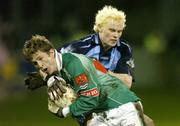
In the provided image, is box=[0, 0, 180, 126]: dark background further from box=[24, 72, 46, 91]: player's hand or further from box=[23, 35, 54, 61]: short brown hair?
box=[23, 35, 54, 61]: short brown hair

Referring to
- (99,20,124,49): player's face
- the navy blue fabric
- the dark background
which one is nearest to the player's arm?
the navy blue fabric

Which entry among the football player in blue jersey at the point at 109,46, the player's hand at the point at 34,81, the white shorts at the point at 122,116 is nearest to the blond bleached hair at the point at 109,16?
the football player in blue jersey at the point at 109,46

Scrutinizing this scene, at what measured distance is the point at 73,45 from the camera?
10.9 m

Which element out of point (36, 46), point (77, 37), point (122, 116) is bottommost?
point (77, 37)

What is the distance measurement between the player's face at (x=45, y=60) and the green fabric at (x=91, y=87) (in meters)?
0.13

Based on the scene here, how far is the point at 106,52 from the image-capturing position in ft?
36.3

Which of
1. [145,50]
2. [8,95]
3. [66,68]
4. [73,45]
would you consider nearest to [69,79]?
[66,68]

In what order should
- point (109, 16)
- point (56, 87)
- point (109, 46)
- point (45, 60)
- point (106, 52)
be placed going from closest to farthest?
point (45, 60)
point (56, 87)
point (109, 16)
point (109, 46)
point (106, 52)

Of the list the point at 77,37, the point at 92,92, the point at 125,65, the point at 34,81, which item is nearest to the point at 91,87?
the point at 92,92

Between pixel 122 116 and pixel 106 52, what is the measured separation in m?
Result: 1.62

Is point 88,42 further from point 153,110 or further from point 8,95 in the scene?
point 8,95

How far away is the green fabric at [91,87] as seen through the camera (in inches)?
365

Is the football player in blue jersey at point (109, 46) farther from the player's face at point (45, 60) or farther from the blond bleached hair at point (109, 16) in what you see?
the player's face at point (45, 60)

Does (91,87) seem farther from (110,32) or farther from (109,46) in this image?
(109,46)
